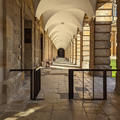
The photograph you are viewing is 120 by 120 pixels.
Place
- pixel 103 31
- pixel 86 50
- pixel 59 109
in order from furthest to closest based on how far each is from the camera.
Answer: pixel 86 50
pixel 103 31
pixel 59 109

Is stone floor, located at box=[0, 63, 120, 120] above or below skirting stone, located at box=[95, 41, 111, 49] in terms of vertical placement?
below

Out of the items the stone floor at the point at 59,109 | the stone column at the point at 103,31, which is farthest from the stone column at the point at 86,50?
the stone floor at the point at 59,109

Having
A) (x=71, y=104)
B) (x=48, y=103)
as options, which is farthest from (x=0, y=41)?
(x=71, y=104)

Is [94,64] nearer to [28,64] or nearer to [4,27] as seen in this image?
[28,64]

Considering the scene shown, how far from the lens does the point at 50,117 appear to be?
8.96 feet

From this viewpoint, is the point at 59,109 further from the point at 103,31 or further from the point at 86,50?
the point at 86,50

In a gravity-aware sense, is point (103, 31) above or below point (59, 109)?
above

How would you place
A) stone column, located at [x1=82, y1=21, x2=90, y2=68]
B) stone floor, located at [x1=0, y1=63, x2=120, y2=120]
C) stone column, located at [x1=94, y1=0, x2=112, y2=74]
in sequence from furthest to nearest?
stone column, located at [x1=82, y1=21, x2=90, y2=68], stone column, located at [x1=94, y1=0, x2=112, y2=74], stone floor, located at [x1=0, y1=63, x2=120, y2=120]

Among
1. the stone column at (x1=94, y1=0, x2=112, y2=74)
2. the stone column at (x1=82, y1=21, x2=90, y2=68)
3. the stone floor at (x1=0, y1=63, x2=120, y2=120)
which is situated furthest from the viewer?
the stone column at (x1=82, y1=21, x2=90, y2=68)

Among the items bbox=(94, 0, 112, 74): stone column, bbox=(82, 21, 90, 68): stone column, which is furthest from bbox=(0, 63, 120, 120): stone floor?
bbox=(82, 21, 90, 68): stone column

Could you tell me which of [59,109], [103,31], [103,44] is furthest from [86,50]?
[59,109]

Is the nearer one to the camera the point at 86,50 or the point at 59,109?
the point at 59,109

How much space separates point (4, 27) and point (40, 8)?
5.86 m

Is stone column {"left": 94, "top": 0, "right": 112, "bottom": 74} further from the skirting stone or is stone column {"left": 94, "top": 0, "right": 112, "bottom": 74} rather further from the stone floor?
the stone floor
